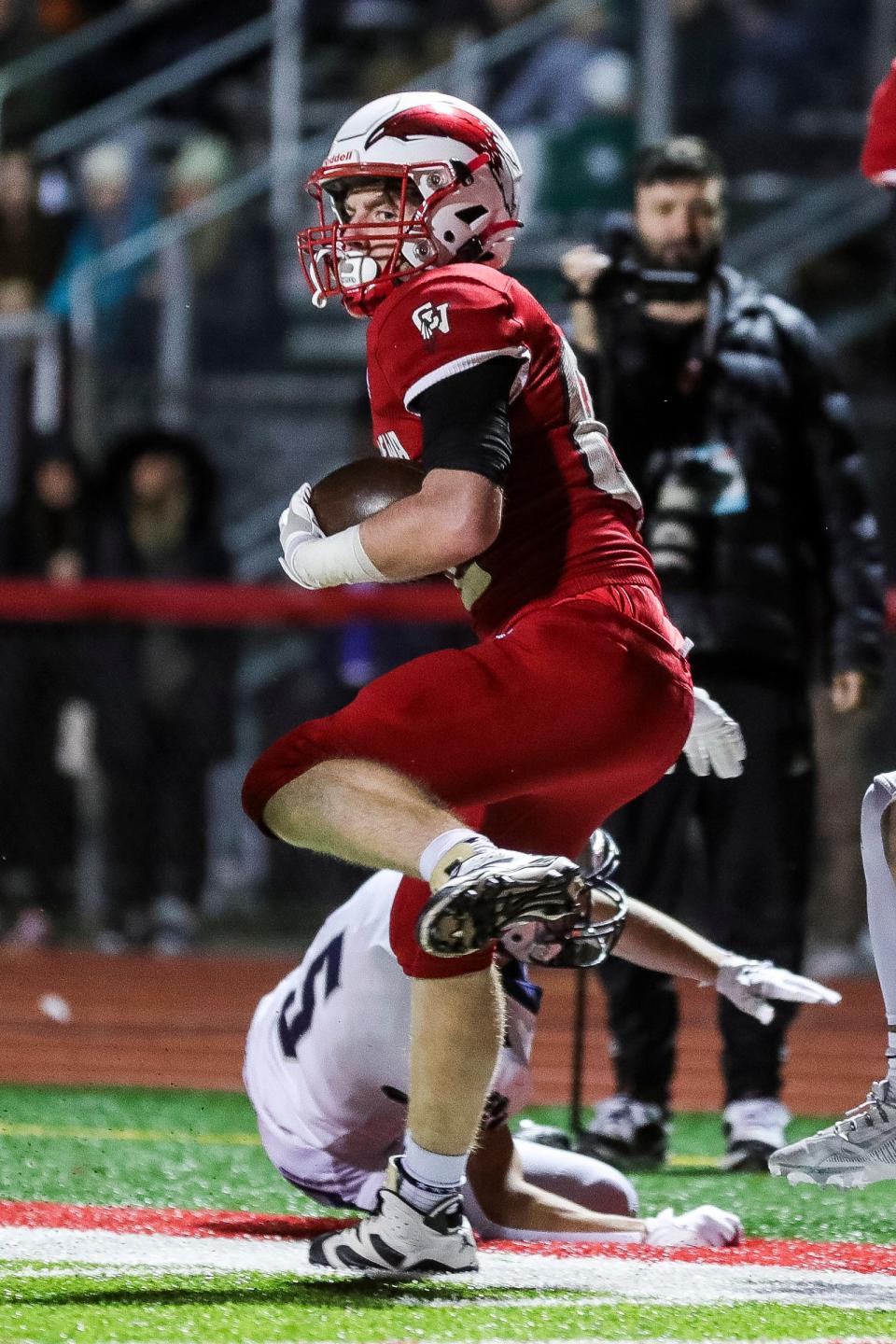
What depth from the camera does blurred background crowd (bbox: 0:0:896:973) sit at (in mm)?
8211

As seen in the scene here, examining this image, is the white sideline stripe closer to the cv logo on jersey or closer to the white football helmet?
the cv logo on jersey

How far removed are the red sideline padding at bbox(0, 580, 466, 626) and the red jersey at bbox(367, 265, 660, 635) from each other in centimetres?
420

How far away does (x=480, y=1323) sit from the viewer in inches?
113

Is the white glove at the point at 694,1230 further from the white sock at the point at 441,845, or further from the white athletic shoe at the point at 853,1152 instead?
the white sock at the point at 441,845

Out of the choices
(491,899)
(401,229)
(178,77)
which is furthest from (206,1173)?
(178,77)

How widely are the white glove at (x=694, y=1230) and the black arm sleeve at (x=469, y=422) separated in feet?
4.27

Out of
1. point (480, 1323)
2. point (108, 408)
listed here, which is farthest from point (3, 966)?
point (480, 1323)

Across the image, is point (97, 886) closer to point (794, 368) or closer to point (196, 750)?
point (196, 750)

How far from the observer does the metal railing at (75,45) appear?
11266mm

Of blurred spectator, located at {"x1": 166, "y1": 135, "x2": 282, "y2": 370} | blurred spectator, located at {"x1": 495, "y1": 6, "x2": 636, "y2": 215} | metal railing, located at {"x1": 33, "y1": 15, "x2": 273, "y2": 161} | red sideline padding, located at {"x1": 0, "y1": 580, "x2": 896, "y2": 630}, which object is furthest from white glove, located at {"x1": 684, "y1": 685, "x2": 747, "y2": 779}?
metal railing, located at {"x1": 33, "y1": 15, "x2": 273, "y2": 161}

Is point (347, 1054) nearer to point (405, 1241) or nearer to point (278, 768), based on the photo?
point (405, 1241)

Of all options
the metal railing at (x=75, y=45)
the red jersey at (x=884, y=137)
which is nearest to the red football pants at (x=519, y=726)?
the red jersey at (x=884, y=137)

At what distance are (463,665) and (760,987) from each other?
94cm

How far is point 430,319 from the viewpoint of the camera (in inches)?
132
